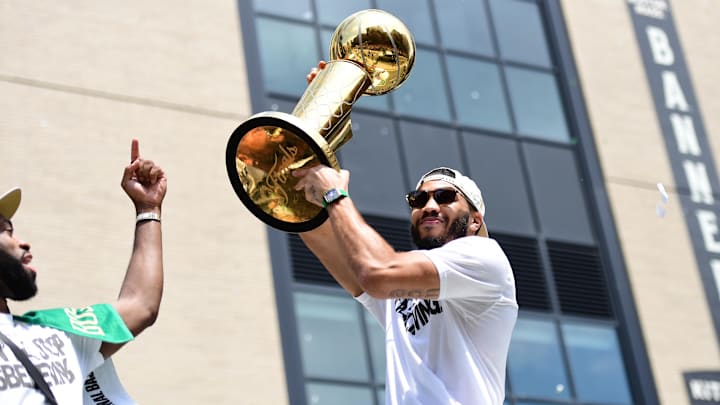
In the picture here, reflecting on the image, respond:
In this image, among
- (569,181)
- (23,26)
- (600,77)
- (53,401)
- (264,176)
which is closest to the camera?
(53,401)

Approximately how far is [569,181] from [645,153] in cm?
176

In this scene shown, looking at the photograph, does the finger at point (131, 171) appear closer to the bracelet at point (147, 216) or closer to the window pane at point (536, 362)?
the bracelet at point (147, 216)

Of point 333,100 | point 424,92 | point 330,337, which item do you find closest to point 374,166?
point 424,92

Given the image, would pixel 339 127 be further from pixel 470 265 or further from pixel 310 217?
pixel 470 265

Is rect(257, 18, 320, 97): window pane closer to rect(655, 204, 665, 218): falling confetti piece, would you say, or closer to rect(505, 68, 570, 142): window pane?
rect(505, 68, 570, 142): window pane

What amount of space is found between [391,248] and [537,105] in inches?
652

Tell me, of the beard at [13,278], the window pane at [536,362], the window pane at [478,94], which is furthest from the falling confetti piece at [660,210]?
the beard at [13,278]

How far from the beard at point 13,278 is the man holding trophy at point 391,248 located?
0.79 metres

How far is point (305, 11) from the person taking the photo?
19047mm

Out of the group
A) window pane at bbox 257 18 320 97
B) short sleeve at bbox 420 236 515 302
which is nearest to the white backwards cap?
short sleeve at bbox 420 236 515 302

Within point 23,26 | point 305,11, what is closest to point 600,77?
point 305,11

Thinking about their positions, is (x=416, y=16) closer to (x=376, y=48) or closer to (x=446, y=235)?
(x=376, y=48)

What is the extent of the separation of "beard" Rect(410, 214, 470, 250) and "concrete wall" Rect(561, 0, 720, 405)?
14.9 meters

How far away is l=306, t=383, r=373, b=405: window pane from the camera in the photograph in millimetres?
16219
